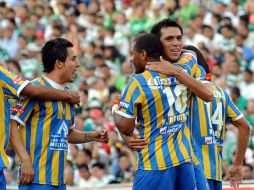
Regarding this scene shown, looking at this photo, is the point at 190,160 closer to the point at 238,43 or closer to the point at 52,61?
the point at 52,61

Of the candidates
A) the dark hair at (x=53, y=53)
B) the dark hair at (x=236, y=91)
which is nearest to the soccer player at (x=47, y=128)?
the dark hair at (x=53, y=53)

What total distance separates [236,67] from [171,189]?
737 cm

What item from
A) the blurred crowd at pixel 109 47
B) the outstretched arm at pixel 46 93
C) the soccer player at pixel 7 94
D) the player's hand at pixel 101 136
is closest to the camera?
the soccer player at pixel 7 94

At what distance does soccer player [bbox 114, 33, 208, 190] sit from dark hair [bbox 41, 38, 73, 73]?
2.26 feet

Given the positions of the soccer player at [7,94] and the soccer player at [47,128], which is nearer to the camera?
the soccer player at [7,94]

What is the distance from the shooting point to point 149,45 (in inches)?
292

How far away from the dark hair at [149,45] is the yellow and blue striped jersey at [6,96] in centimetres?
96

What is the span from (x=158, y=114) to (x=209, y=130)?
0.98 m

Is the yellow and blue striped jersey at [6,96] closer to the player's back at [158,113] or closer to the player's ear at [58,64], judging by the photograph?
the player's ear at [58,64]

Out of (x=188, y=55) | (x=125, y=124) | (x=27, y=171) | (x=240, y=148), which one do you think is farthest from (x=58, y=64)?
(x=240, y=148)

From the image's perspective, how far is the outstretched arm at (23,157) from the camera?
24.6 ft

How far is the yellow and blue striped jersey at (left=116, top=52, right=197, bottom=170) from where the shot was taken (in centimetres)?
738

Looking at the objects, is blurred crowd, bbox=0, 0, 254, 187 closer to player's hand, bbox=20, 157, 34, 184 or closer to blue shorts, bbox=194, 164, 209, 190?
blue shorts, bbox=194, 164, 209, 190

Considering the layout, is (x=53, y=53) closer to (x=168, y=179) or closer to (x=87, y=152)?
(x=168, y=179)
